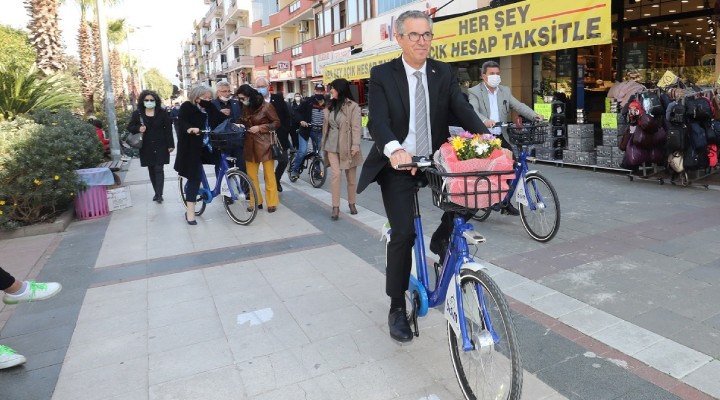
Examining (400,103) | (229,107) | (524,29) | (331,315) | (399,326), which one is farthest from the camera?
(524,29)

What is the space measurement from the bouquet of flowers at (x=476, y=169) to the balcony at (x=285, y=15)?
30.3 meters

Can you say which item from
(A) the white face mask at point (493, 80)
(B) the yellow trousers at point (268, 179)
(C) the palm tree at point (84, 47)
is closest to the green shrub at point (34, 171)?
(B) the yellow trousers at point (268, 179)

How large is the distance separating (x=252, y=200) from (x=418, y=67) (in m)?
4.20

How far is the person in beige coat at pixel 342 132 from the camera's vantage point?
6816 mm

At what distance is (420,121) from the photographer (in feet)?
9.80

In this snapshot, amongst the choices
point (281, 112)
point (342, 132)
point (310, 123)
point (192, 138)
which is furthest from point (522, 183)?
point (310, 123)

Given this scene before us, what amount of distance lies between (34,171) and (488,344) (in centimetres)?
637

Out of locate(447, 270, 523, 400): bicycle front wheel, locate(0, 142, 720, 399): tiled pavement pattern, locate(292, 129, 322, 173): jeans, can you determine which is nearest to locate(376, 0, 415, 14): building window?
locate(292, 129, 322, 173): jeans

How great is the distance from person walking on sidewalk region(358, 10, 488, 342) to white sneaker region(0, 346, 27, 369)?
7.78 ft

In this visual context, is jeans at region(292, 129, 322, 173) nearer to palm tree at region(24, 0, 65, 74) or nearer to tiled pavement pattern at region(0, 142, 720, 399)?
tiled pavement pattern at region(0, 142, 720, 399)

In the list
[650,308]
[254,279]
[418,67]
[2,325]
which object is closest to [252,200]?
[254,279]

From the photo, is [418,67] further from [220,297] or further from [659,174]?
[659,174]

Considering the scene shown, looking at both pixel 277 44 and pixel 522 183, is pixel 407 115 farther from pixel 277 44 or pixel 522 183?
pixel 277 44

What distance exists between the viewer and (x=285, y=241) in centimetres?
590
